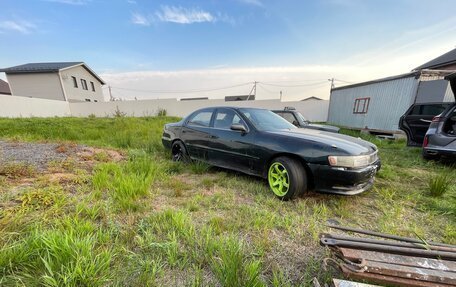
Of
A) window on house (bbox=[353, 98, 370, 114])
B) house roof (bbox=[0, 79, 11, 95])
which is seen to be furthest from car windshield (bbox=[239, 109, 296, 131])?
house roof (bbox=[0, 79, 11, 95])

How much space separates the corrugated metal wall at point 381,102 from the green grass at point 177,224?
6.23 m

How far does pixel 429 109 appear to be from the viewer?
→ 18.9ft

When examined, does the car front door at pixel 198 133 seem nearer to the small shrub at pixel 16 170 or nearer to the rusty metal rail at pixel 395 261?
the small shrub at pixel 16 170

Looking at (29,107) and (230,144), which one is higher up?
(29,107)

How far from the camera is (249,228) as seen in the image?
2057mm

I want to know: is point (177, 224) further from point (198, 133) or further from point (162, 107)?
point (162, 107)

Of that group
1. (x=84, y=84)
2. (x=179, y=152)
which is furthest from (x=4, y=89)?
(x=179, y=152)

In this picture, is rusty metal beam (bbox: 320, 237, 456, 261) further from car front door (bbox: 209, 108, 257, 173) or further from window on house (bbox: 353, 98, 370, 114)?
window on house (bbox: 353, 98, 370, 114)

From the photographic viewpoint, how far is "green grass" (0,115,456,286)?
1418mm

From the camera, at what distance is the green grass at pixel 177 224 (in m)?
1.42

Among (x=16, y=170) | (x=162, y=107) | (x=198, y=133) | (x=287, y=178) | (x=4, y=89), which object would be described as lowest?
(x=287, y=178)

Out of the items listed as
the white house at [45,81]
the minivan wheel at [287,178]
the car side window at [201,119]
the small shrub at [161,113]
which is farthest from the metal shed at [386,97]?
the white house at [45,81]

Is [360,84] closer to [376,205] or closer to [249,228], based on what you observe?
[376,205]

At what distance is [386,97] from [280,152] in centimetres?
939
